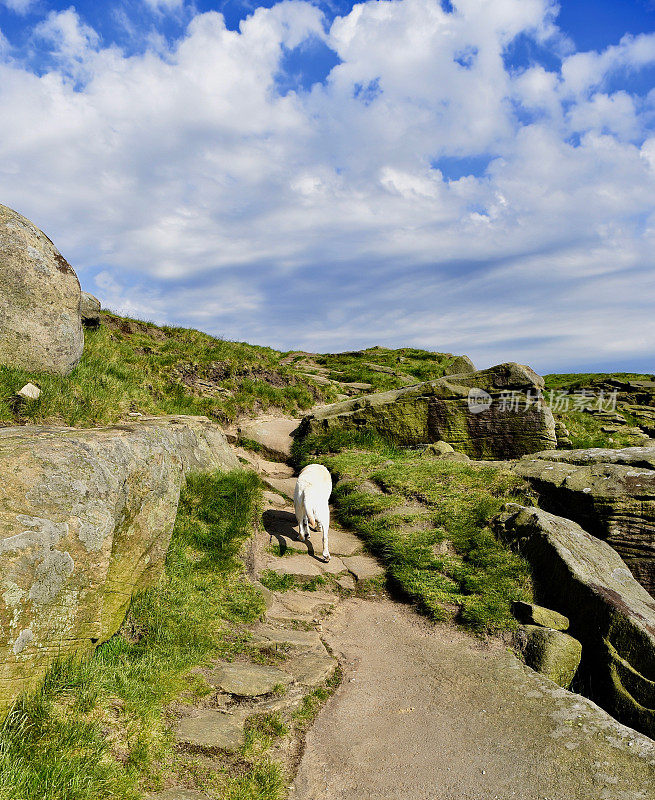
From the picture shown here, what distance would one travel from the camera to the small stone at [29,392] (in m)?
8.44

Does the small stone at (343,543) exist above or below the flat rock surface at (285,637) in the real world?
above

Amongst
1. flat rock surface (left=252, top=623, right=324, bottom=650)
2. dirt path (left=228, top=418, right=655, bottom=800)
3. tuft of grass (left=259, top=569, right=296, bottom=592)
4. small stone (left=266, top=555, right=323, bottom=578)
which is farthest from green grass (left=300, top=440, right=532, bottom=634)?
flat rock surface (left=252, top=623, right=324, bottom=650)

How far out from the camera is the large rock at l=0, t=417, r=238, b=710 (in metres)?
4.04

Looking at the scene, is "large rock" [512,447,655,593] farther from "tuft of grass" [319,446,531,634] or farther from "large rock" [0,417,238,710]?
"large rock" [0,417,238,710]

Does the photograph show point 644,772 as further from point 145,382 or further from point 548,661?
point 145,382

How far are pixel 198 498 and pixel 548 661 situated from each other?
232 inches

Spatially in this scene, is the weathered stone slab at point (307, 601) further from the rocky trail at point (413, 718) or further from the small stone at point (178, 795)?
the small stone at point (178, 795)

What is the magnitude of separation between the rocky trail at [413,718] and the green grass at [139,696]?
0.28 m

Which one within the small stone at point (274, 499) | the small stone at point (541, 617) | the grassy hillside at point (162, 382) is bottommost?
the small stone at point (541, 617)

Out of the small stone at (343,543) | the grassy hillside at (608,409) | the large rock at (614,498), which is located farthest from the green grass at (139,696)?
the grassy hillside at (608,409)

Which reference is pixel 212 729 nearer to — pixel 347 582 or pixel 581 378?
pixel 347 582

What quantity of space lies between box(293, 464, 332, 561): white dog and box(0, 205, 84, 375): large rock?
5.51 m

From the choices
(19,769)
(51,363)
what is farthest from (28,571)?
(51,363)

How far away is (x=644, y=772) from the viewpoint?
4402mm
